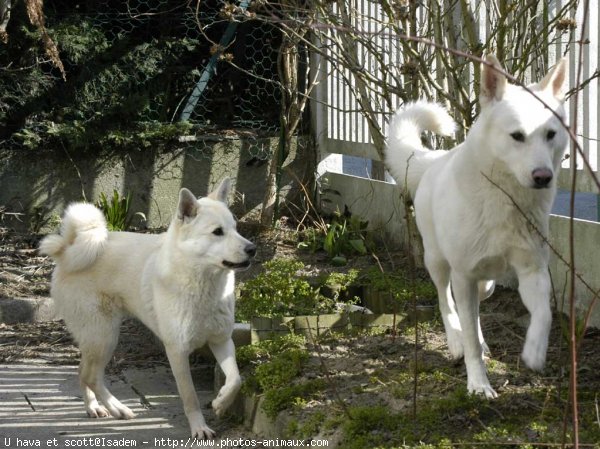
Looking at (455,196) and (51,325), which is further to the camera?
(51,325)

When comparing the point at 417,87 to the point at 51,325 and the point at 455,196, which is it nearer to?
the point at 455,196

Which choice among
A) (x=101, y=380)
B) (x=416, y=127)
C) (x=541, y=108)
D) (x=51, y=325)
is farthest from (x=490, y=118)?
(x=51, y=325)

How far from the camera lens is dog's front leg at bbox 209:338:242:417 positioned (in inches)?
162

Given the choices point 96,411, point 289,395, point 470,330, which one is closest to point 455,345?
point 470,330

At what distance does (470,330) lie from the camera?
3.71 meters

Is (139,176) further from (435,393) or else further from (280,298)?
(435,393)

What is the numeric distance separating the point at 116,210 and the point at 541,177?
19.0 ft

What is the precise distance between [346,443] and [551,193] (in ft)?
4.07

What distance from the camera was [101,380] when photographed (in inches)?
181

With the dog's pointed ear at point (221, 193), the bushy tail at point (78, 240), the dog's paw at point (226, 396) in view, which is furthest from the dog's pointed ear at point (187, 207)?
the dog's paw at point (226, 396)

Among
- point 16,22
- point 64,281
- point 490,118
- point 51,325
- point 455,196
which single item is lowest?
point 51,325

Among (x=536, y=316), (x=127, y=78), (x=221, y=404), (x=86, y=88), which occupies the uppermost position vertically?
(x=127, y=78)

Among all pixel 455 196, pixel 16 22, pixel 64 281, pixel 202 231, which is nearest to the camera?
pixel 455 196

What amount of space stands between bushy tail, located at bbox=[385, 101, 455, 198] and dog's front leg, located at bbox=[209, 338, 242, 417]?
4.02ft
